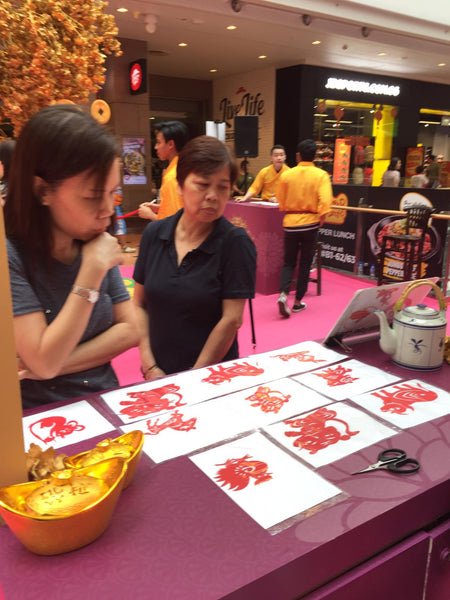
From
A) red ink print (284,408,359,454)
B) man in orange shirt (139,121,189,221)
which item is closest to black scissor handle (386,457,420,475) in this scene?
red ink print (284,408,359,454)

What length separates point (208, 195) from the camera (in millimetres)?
1542

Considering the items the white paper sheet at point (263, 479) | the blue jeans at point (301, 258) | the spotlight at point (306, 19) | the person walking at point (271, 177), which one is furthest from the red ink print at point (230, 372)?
the spotlight at point (306, 19)

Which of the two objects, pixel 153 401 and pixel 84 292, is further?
pixel 153 401

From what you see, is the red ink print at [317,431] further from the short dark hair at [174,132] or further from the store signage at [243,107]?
the store signage at [243,107]

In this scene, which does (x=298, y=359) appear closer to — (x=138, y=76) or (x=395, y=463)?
(x=395, y=463)

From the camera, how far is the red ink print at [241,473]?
829mm

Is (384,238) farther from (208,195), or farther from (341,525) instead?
(341,525)

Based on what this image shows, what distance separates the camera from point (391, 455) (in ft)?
3.01

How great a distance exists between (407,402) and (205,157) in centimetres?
94

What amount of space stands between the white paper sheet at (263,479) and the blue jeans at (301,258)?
3.69 metres

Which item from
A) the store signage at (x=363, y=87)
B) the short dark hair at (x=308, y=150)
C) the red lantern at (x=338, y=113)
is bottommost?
the short dark hair at (x=308, y=150)

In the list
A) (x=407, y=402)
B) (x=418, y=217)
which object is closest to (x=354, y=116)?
(x=418, y=217)

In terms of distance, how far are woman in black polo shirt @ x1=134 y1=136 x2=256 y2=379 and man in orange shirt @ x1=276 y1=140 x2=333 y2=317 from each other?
283cm

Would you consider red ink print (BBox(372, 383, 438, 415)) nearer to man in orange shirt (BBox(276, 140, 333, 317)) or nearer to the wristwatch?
the wristwatch
